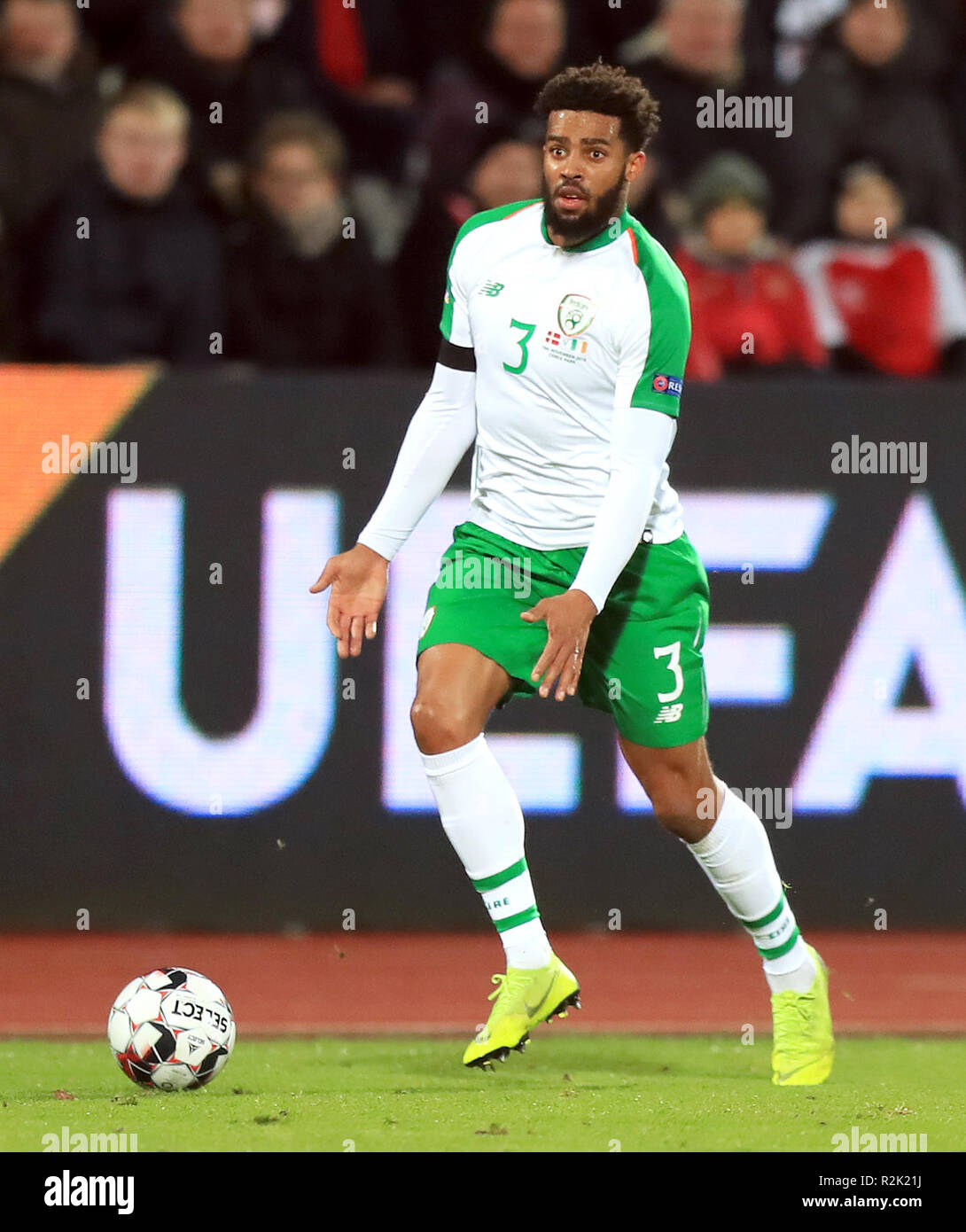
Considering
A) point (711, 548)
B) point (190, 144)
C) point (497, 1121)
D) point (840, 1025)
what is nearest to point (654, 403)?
point (497, 1121)

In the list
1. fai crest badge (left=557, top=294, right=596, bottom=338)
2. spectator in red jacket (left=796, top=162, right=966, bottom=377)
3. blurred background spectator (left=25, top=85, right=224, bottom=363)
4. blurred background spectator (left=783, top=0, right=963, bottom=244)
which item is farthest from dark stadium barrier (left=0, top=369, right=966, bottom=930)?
fai crest badge (left=557, top=294, right=596, bottom=338)

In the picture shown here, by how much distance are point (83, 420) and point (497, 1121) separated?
386 centimetres

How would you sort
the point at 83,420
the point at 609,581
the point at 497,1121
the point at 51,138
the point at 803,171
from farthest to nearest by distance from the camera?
the point at 803,171, the point at 51,138, the point at 83,420, the point at 609,581, the point at 497,1121

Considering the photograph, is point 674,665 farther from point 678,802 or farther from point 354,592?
point 354,592

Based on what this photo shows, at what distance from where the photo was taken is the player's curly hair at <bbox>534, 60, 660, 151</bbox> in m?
5.21

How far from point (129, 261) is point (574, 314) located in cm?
324

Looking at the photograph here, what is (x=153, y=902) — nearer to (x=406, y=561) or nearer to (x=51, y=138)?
(x=406, y=561)

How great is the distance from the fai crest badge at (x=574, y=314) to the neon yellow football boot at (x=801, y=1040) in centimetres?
179

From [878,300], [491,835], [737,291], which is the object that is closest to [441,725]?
[491,835]

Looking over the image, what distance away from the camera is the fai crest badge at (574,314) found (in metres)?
5.30

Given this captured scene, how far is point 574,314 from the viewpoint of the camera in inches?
209

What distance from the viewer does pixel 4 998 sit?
674 centimetres

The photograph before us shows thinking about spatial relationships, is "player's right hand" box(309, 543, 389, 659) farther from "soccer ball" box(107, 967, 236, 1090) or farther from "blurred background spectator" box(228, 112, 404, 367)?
"blurred background spectator" box(228, 112, 404, 367)

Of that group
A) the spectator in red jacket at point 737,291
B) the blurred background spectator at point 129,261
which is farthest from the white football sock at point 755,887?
the blurred background spectator at point 129,261
